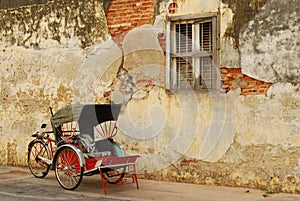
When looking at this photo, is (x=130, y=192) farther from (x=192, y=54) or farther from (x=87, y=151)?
(x=192, y=54)

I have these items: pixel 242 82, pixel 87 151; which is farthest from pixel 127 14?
pixel 87 151

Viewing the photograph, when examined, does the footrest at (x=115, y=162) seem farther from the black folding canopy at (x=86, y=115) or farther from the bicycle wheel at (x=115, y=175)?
the black folding canopy at (x=86, y=115)

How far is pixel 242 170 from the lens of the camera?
8828 millimetres

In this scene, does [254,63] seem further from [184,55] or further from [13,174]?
[13,174]

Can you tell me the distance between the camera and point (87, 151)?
A: 8.73 m

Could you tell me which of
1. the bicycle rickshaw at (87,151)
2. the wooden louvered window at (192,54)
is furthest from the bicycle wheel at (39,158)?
the wooden louvered window at (192,54)

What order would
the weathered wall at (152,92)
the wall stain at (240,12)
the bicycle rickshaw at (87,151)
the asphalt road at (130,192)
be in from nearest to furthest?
the asphalt road at (130,192) < the bicycle rickshaw at (87,151) < the weathered wall at (152,92) < the wall stain at (240,12)

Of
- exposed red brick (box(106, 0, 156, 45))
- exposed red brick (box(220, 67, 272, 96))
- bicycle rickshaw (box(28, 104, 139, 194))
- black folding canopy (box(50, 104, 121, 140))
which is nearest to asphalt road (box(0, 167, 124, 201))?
bicycle rickshaw (box(28, 104, 139, 194))

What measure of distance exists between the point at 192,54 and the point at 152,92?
1.08m

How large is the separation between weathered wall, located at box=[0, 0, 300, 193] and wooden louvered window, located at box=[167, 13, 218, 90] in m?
0.18

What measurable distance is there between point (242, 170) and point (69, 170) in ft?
9.98

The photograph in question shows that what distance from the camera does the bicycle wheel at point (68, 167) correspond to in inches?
341

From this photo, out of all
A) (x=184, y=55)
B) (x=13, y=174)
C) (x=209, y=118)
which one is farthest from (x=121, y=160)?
(x=13, y=174)

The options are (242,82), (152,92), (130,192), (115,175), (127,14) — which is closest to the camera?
(130,192)
